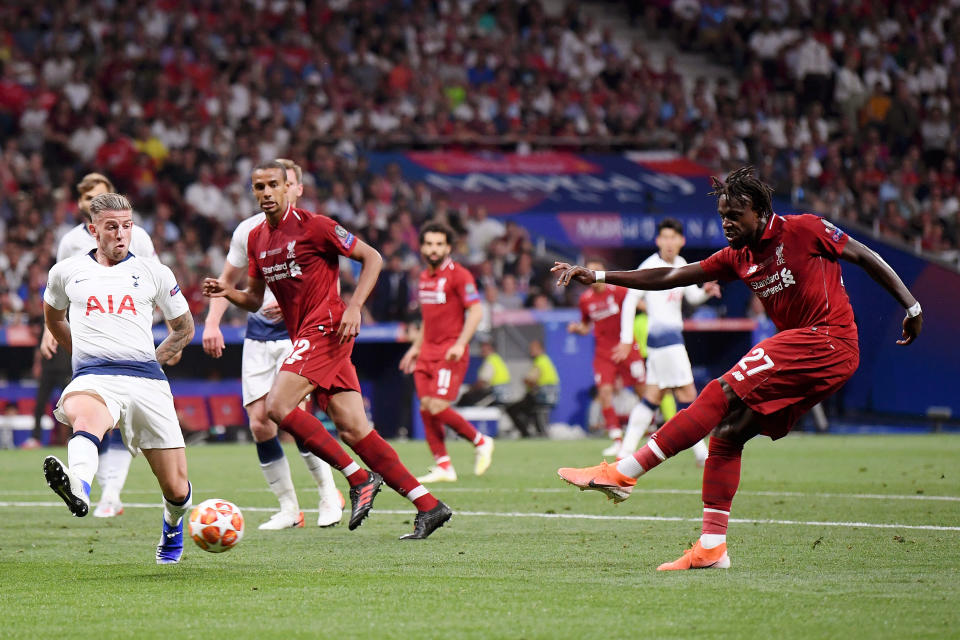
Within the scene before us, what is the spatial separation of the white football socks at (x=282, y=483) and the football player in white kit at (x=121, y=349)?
6.71ft

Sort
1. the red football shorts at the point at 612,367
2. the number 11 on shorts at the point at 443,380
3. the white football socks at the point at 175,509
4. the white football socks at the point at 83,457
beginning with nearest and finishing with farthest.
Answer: the white football socks at the point at 83,457 < the white football socks at the point at 175,509 < the number 11 on shorts at the point at 443,380 < the red football shorts at the point at 612,367

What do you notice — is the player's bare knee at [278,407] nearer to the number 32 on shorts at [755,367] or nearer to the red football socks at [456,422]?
the number 32 on shorts at [755,367]

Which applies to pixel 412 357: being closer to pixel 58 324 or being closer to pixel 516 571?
pixel 58 324

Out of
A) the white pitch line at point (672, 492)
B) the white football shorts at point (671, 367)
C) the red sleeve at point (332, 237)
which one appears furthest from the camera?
the white football shorts at point (671, 367)

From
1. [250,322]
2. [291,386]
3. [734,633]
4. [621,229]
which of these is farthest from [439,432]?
[621,229]

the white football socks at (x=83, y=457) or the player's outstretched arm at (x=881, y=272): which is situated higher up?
the player's outstretched arm at (x=881, y=272)

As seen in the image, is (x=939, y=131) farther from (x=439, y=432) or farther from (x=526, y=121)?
(x=439, y=432)

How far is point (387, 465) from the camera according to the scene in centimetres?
871

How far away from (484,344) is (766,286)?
14639 millimetres

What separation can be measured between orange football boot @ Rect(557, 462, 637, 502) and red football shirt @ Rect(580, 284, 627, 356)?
11542mm

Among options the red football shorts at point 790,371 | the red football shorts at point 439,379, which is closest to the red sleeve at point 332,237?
the red football shorts at point 790,371

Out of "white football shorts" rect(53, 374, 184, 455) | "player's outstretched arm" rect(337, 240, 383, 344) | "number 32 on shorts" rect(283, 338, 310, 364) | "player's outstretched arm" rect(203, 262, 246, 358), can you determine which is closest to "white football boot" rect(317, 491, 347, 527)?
"player's outstretched arm" rect(203, 262, 246, 358)

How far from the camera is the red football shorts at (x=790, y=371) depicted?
717cm

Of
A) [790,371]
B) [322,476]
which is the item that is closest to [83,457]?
[322,476]
